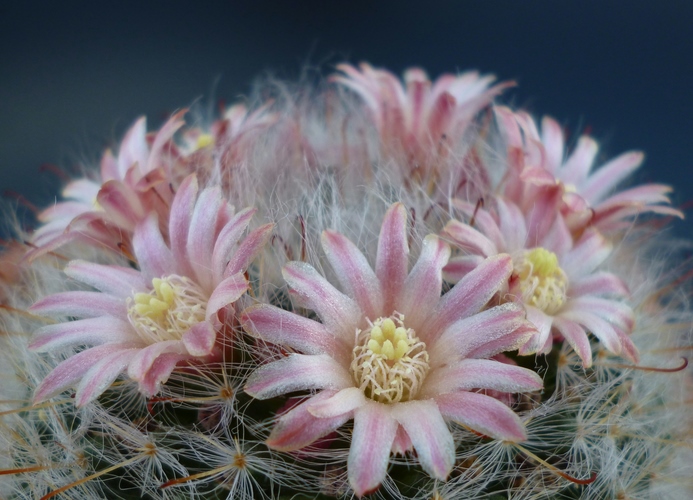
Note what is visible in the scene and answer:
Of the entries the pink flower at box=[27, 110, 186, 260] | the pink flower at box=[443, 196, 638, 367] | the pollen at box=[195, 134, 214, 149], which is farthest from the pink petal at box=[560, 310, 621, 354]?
the pollen at box=[195, 134, 214, 149]

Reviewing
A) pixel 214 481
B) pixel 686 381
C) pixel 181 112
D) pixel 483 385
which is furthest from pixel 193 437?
pixel 686 381

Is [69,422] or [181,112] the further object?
[181,112]

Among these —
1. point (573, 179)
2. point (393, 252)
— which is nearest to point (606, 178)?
point (573, 179)

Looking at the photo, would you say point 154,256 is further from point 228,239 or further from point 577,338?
point 577,338

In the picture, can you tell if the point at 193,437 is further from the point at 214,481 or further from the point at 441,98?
the point at 441,98

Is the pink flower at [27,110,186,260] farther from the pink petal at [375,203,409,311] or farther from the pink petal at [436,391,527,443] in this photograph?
the pink petal at [436,391,527,443]

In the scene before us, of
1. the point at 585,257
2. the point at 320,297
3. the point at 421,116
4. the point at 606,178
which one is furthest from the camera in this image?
the point at 421,116
